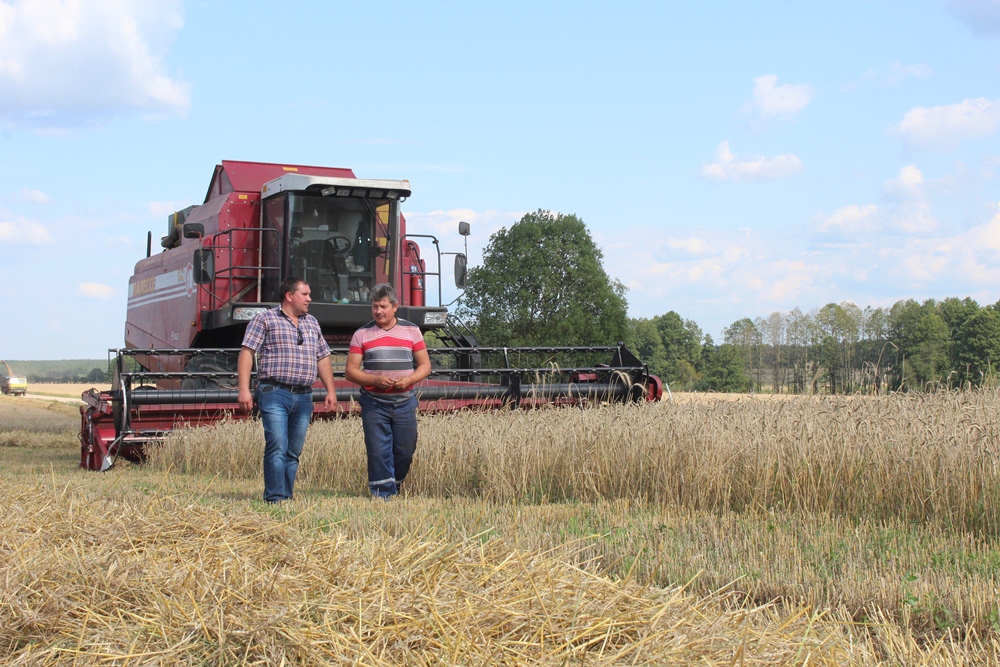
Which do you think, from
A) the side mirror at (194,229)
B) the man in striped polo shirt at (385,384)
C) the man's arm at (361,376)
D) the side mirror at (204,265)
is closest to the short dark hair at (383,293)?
the man in striped polo shirt at (385,384)

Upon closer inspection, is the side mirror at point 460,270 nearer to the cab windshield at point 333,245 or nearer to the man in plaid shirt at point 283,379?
the cab windshield at point 333,245

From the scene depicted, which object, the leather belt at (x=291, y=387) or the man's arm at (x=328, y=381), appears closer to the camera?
→ the leather belt at (x=291, y=387)

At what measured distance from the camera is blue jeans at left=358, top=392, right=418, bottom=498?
23.5 ft

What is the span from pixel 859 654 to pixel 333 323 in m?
9.68

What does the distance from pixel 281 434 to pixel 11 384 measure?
61.2 meters

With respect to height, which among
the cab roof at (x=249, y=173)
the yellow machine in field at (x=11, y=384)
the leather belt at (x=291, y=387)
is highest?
the cab roof at (x=249, y=173)

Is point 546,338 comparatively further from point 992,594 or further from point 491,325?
point 992,594

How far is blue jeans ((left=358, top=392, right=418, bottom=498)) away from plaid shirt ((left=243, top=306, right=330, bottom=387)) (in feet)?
1.71

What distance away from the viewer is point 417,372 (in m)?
7.19

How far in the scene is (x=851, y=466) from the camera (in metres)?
6.24

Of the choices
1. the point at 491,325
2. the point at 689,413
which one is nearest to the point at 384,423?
the point at 689,413

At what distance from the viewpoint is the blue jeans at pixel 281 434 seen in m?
6.81

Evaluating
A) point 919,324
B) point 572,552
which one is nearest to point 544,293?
point 919,324

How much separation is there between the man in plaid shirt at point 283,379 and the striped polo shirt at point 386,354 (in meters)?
0.31
